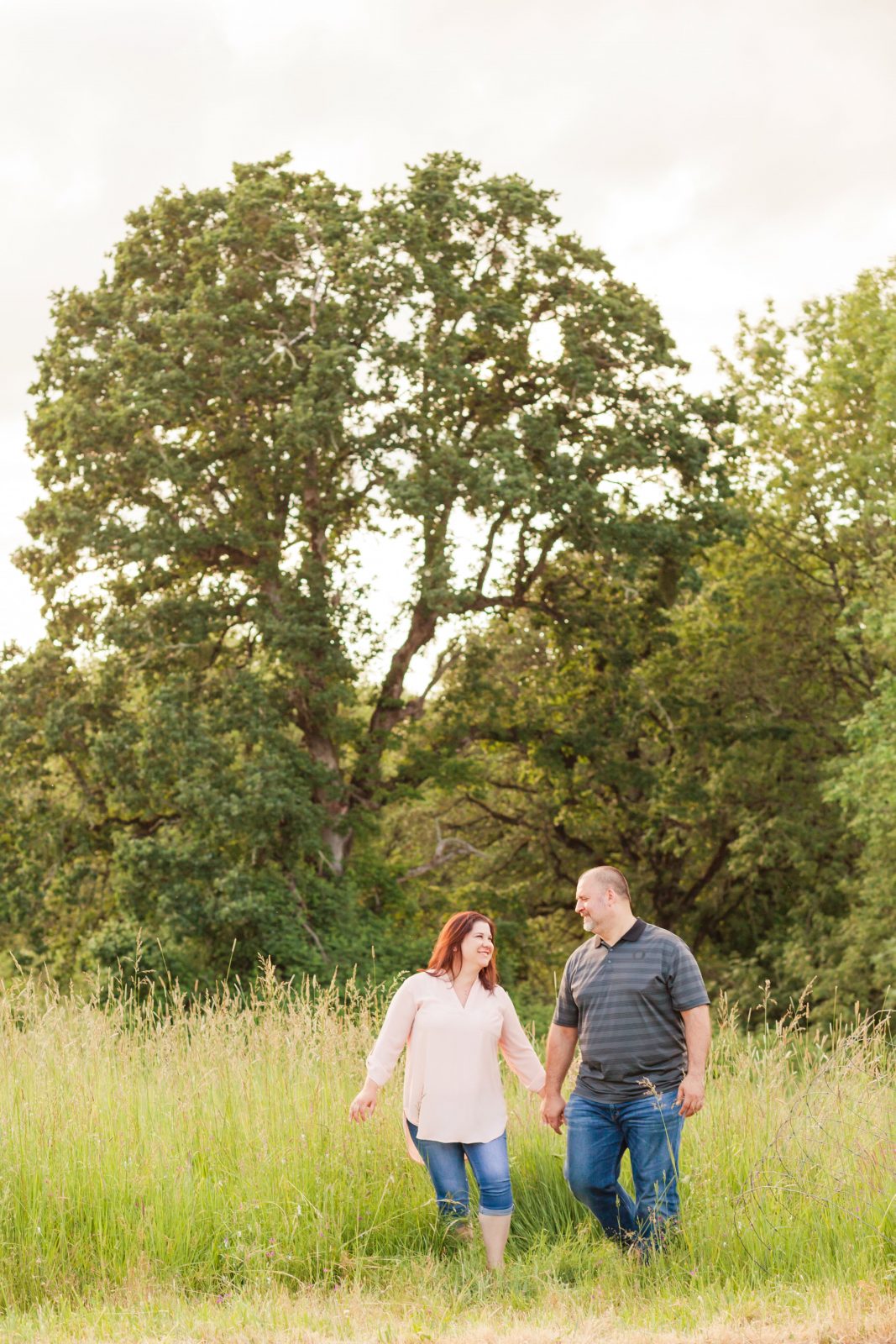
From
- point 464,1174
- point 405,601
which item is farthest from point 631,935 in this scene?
point 405,601

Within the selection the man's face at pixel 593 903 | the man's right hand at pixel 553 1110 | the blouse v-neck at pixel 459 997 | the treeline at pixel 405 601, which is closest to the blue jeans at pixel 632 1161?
the man's right hand at pixel 553 1110

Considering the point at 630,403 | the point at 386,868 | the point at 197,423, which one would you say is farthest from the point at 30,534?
the point at 630,403

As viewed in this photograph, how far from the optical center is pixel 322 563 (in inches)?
818

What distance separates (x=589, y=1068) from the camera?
5621 mm

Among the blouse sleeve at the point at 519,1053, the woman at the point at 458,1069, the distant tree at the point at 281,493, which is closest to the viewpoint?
the woman at the point at 458,1069

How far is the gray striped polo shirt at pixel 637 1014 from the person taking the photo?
5.47 m

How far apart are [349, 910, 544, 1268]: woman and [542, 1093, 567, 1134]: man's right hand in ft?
0.25

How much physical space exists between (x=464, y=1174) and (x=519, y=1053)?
55cm

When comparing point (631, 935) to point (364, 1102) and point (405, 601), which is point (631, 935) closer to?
point (364, 1102)

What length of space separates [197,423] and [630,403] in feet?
22.6

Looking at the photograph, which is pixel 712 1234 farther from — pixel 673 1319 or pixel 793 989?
pixel 793 989

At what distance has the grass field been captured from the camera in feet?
15.2

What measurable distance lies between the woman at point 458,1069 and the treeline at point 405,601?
12.3 metres

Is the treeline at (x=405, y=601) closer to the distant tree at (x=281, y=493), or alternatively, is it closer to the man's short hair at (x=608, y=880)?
the distant tree at (x=281, y=493)
